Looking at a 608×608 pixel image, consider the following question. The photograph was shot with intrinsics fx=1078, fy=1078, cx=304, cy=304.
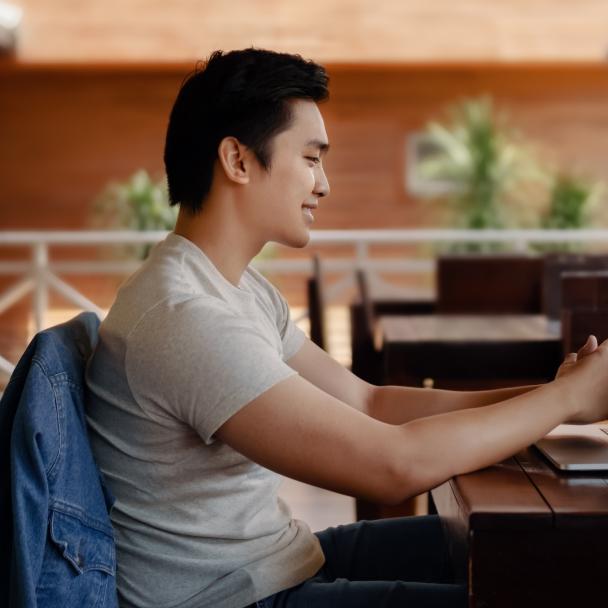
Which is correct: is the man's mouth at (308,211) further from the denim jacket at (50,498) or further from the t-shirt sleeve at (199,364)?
the denim jacket at (50,498)

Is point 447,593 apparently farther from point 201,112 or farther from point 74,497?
point 201,112

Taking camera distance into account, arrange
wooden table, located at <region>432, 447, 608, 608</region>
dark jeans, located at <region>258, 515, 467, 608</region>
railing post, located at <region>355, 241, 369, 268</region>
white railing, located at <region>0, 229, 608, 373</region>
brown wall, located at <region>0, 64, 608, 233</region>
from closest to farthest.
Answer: wooden table, located at <region>432, 447, 608, 608</region> < dark jeans, located at <region>258, 515, 467, 608</region> < white railing, located at <region>0, 229, 608, 373</region> < railing post, located at <region>355, 241, 369, 268</region> < brown wall, located at <region>0, 64, 608, 233</region>

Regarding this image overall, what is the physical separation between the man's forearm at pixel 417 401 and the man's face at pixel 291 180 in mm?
341

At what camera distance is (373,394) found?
60.9 inches

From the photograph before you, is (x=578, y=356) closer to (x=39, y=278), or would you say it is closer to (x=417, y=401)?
(x=417, y=401)

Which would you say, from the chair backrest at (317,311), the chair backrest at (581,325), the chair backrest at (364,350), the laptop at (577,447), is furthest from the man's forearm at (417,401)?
the chair backrest at (317,311)

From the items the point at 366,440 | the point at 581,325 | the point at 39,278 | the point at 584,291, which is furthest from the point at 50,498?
the point at 39,278

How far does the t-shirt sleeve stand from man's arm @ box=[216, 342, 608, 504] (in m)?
0.02

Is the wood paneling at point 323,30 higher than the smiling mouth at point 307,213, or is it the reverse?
the wood paneling at point 323,30

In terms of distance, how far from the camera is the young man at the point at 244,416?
1.09 meters

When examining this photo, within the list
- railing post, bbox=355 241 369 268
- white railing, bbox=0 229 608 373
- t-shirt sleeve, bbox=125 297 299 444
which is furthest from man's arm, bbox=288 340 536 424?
railing post, bbox=355 241 369 268

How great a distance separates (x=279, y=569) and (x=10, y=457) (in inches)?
12.6

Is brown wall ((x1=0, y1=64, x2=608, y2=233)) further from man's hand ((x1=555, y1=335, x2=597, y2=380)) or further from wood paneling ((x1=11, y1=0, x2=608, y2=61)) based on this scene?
man's hand ((x1=555, y1=335, x2=597, y2=380))

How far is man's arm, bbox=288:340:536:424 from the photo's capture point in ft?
4.88
